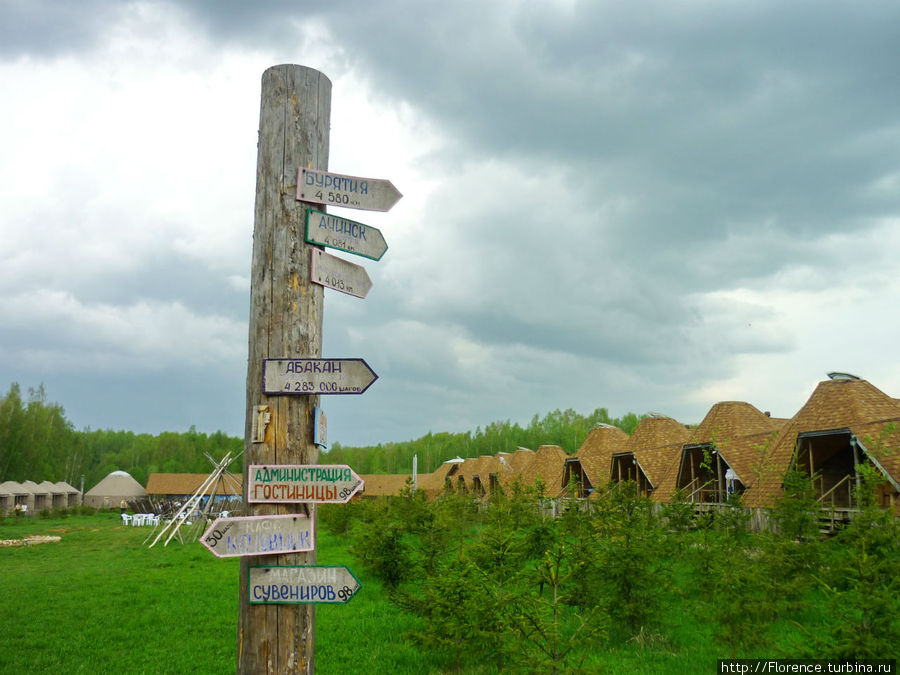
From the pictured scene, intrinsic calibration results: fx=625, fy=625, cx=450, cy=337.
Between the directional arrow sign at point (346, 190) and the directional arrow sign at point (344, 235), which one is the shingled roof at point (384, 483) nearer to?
the directional arrow sign at point (344, 235)

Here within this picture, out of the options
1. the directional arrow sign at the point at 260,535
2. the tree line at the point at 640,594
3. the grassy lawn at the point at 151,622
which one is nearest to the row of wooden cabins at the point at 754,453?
the tree line at the point at 640,594

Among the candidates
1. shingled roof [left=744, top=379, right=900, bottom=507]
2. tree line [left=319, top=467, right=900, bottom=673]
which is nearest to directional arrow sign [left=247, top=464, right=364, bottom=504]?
tree line [left=319, top=467, right=900, bottom=673]

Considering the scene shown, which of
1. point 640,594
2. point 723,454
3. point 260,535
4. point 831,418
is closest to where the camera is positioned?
point 260,535

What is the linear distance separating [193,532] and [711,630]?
88.7 feet

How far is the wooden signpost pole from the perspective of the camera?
3596 mm

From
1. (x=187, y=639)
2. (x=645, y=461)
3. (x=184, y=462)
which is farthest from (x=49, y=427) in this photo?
(x=187, y=639)

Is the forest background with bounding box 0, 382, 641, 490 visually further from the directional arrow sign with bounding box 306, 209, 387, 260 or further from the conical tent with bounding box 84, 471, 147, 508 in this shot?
the directional arrow sign with bounding box 306, 209, 387, 260

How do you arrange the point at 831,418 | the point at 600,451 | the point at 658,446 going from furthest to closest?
1. the point at 600,451
2. the point at 658,446
3. the point at 831,418

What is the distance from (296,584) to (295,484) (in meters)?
0.56

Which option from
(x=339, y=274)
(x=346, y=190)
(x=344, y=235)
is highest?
(x=346, y=190)

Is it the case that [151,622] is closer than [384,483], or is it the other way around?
[151,622]

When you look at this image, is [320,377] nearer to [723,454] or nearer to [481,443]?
[723,454]

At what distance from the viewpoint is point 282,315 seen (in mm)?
3875

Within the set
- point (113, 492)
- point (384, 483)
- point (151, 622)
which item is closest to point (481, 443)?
point (384, 483)
